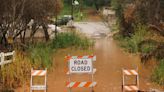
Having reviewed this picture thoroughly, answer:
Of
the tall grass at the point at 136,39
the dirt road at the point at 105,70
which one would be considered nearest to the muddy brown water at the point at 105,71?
the dirt road at the point at 105,70

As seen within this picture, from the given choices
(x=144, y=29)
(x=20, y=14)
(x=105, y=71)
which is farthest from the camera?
(x=144, y=29)

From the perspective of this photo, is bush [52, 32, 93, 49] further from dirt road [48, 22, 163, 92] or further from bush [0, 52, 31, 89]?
bush [0, 52, 31, 89]

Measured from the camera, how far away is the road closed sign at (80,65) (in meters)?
12.1

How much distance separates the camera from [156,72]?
52.3ft

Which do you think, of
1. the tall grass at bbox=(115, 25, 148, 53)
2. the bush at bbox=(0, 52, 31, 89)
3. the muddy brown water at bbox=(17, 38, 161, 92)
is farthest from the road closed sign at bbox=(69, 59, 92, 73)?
the tall grass at bbox=(115, 25, 148, 53)

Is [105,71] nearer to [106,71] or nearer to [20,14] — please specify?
[106,71]

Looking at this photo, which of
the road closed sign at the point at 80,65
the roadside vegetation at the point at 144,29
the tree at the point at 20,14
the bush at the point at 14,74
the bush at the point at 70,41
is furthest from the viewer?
the bush at the point at 70,41

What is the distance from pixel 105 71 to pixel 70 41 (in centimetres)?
935

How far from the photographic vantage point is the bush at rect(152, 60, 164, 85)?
15081mm

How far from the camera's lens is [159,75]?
50.8 ft

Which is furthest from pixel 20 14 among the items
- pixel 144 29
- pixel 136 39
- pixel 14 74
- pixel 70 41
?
pixel 144 29

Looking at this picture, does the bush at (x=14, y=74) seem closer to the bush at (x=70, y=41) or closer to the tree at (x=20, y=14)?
the tree at (x=20, y=14)

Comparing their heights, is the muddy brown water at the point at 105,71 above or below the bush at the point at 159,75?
below

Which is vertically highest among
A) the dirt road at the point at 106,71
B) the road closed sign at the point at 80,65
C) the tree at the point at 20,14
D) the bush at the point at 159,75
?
the tree at the point at 20,14
